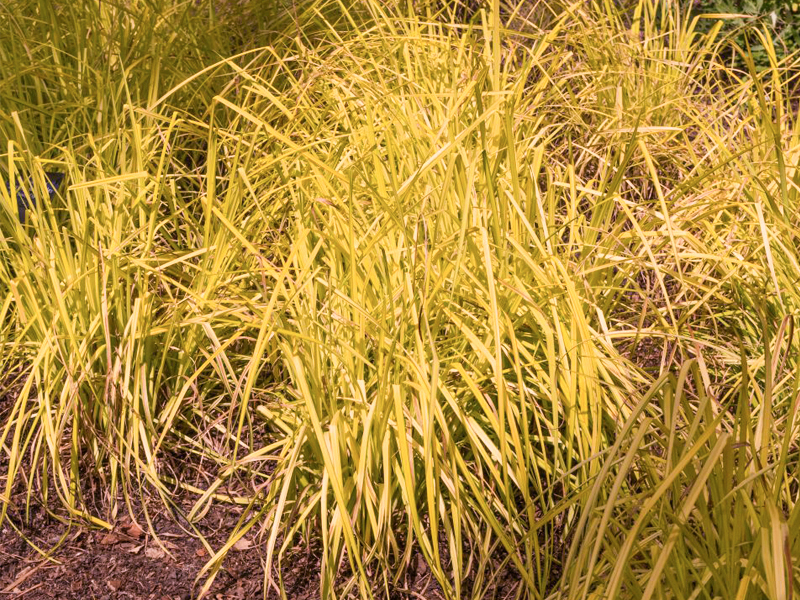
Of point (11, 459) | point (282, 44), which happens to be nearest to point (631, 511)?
point (11, 459)

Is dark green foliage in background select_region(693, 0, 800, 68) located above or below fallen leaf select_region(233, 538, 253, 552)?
above

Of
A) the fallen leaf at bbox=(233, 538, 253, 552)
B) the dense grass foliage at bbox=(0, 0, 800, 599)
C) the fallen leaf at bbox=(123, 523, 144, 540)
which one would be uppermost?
the dense grass foliage at bbox=(0, 0, 800, 599)

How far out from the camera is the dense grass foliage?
1830 millimetres

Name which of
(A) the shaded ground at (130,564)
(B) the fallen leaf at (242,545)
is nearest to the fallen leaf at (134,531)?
(A) the shaded ground at (130,564)

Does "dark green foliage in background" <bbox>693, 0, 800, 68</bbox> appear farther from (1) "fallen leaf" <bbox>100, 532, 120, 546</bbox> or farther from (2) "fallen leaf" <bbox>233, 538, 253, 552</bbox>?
(1) "fallen leaf" <bbox>100, 532, 120, 546</bbox>

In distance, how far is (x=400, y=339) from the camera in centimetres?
195

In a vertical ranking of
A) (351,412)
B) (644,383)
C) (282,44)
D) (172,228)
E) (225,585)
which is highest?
(282,44)

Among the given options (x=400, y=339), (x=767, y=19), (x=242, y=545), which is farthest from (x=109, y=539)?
(x=767, y=19)

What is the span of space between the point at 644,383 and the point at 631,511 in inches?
22.2

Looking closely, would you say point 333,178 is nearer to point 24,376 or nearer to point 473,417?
point 473,417

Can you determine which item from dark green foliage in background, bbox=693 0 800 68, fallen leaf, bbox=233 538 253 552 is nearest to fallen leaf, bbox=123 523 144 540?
fallen leaf, bbox=233 538 253 552

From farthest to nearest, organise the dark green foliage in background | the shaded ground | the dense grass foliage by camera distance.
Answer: the dark green foliage in background → the shaded ground → the dense grass foliage

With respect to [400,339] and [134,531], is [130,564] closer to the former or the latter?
[134,531]

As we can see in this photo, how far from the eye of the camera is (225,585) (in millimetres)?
1984
